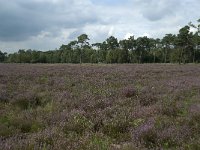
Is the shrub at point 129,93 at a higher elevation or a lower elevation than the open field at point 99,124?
higher

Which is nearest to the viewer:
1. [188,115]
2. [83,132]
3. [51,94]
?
[83,132]

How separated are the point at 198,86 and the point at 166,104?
6354 millimetres

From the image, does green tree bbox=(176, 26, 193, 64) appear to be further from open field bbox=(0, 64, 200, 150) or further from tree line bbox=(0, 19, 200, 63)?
open field bbox=(0, 64, 200, 150)

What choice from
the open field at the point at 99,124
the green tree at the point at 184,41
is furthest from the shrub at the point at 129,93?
the green tree at the point at 184,41

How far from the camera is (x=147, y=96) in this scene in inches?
467

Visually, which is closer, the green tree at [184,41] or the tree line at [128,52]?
the green tree at [184,41]

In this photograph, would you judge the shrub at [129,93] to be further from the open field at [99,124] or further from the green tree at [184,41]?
the green tree at [184,41]

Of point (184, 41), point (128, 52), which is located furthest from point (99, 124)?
point (128, 52)

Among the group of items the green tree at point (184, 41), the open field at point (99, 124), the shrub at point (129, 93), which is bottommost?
the open field at point (99, 124)

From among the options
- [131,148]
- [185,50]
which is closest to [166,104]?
[131,148]

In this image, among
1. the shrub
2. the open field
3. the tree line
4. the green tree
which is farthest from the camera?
the tree line

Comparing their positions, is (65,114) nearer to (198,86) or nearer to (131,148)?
(131,148)

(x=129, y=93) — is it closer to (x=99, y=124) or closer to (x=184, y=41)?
(x=99, y=124)

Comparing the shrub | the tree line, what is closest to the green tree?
the tree line
